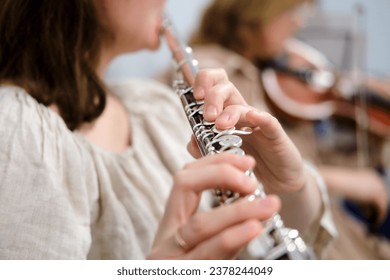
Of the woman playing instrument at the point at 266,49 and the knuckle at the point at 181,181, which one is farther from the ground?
the knuckle at the point at 181,181

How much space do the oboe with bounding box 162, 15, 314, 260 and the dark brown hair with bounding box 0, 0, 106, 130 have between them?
122mm

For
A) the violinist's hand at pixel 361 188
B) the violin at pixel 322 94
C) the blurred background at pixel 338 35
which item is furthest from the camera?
the blurred background at pixel 338 35

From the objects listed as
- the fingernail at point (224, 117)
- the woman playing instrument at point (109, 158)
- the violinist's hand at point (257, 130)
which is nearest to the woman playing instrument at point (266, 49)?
the woman playing instrument at point (109, 158)

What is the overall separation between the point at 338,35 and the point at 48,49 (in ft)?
3.90

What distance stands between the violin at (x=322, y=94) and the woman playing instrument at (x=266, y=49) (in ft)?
0.10

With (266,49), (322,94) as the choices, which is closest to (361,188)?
(322,94)

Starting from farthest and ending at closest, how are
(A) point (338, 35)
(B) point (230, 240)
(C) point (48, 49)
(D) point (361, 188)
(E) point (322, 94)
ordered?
(A) point (338, 35), (E) point (322, 94), (D) point (361, 188), (C) point (48, 49), (B) point (230, 240)

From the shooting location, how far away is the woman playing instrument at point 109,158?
0.35 metres

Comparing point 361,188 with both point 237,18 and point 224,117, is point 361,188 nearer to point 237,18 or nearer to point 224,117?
point 237,18

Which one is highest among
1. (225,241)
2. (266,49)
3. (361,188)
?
(225,241)

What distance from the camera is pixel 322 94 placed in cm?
125

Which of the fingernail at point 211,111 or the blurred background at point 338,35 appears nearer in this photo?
the fingernail at point 211,111

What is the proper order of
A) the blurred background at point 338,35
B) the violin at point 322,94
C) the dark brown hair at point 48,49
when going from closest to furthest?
1. the dark brown hair at point 48,49
2. the violin at point 322,94
3. the blurred background at point 338,35

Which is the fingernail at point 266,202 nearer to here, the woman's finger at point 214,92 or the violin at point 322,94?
the woman's finger at point 214,92
